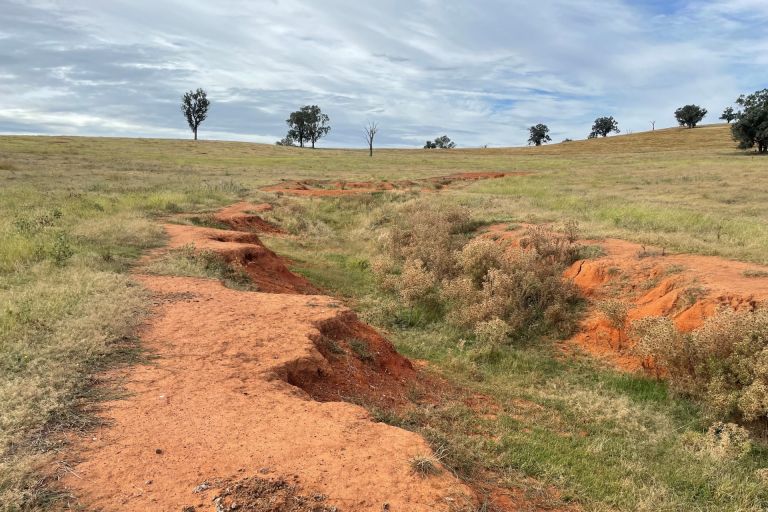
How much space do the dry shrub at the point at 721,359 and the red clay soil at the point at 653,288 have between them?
75 centimetres

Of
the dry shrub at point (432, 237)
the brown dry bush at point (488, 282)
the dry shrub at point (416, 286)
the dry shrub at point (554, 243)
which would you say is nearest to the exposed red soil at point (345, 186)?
the dry shrub at point (432, 237)

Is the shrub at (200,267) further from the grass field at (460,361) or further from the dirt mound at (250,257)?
the grass field at (460,361)

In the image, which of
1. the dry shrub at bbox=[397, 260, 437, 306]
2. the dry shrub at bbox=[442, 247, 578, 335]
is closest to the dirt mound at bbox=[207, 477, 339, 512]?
the dry shrub at bbox=[442, 247, 578, 335]

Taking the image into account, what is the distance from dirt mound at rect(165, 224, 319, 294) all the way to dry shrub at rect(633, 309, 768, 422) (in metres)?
7.40

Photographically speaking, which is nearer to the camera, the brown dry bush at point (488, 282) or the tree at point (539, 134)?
the brown dry bush at point (488, 282)

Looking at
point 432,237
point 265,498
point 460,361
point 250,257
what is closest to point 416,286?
point 460,361

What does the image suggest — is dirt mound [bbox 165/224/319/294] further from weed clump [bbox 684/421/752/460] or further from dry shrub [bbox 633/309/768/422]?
weed clump [bbox 684/421/752/460]

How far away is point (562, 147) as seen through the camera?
73188 mm

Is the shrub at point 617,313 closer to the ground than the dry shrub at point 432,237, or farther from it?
closer to the ground

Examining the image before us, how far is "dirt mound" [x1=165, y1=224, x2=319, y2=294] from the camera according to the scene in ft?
37.2

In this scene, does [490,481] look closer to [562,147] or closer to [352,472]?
[352,472]

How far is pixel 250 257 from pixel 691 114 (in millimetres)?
85763

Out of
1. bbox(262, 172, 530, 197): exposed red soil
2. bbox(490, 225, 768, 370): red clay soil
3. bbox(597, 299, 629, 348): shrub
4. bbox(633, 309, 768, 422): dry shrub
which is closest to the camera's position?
bbox(633, 309, 768, 422): dry shrub

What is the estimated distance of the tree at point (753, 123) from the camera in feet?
138
